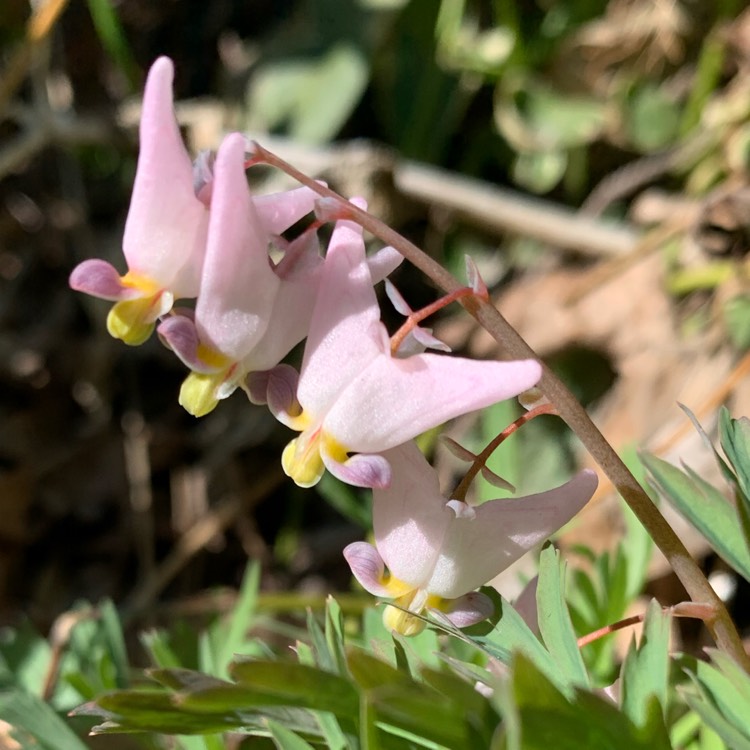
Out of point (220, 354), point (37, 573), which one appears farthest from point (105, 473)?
point (220, 354)

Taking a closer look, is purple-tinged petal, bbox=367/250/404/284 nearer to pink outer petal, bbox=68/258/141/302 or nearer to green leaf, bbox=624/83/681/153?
pink outer petal, bbox=68/258/141/302

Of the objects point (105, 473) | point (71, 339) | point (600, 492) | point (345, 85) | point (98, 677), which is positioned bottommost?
point (105, 473)

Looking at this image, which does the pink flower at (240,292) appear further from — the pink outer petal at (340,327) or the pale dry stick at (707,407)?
the pale dry stick at (707,407)

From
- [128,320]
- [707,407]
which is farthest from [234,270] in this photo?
[707,407]

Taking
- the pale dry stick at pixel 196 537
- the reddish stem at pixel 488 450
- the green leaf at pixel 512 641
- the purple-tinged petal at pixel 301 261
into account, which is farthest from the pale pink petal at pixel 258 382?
the pale dry stick at pixel 196 537

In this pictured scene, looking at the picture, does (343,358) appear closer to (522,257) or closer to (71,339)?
(522,257)

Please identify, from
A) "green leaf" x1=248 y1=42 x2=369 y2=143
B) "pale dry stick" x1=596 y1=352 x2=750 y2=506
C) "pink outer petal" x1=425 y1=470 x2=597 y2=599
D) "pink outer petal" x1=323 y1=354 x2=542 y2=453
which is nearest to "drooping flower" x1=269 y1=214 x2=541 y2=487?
"pink outer petal" x1=323 y1=354 x2=542 y2=453
